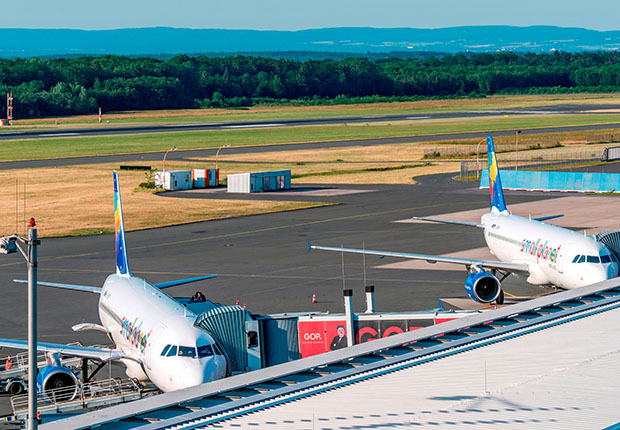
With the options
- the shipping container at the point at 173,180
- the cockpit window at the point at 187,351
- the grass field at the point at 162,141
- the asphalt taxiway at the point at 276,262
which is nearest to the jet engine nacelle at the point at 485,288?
the asphalt taxiway at the point at 276,262

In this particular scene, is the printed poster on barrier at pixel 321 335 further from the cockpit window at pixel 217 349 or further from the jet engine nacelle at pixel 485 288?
the jet engine nacelle at pixel 485 288

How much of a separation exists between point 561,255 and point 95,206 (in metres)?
58.7

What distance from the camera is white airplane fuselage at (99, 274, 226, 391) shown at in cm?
3006

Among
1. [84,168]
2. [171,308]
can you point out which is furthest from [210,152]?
[171,308]

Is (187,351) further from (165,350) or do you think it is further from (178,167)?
(178,167)

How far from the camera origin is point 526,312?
3509 centimetres

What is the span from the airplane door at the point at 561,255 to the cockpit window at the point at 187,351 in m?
24.2

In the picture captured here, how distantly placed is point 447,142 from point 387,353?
13871 centimetres

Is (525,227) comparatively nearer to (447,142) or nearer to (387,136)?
(447,142)

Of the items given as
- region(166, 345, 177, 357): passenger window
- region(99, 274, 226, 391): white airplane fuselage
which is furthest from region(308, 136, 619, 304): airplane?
region(166, 345, 177, 357): passenger window

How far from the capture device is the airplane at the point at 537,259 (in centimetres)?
4688

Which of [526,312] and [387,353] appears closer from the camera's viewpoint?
[387,353]

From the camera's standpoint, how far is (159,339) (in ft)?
104

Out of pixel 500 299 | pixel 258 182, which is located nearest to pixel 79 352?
pixel 500 299
